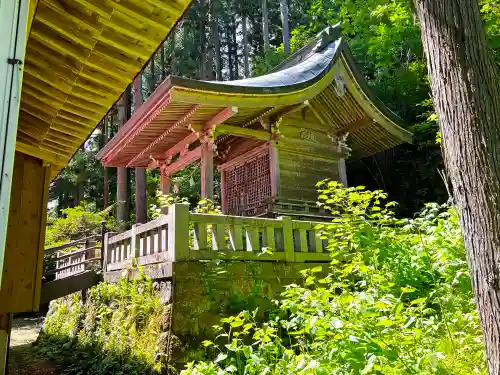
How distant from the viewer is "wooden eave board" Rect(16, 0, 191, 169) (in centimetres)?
333

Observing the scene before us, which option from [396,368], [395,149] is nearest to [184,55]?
[395,149]

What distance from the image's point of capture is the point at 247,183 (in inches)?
489

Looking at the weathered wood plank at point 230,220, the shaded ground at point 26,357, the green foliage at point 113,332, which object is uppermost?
the weathered wood plank at point 230,220

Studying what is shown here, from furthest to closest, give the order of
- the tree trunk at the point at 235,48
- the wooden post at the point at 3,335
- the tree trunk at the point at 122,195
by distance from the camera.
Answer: the tree trunk at the point at 235,48 → the tree trunk at the point at 122,195 → the wooden post at the point at 3,335

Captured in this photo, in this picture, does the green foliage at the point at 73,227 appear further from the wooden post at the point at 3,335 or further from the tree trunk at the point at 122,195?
the wooden post at the point at 3,335

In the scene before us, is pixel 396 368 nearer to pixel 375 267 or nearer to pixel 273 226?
pixel 375 267

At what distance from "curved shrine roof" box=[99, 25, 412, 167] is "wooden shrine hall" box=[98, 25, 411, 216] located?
0.03 m

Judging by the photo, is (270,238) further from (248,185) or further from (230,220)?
(248,185)

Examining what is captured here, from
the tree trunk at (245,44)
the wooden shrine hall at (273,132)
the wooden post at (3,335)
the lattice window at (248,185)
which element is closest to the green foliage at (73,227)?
the wooden shrine hall at (273,132)

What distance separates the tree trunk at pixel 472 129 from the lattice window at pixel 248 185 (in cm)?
810

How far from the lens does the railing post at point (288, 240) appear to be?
689cm

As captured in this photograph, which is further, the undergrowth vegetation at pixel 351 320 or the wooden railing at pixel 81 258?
the wooden railing at pixel 81 258

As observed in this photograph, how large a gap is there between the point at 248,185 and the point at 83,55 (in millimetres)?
8871

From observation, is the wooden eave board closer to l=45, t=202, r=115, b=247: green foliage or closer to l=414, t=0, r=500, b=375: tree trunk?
l=414, t=0, r=500, b=375: tree trunk
